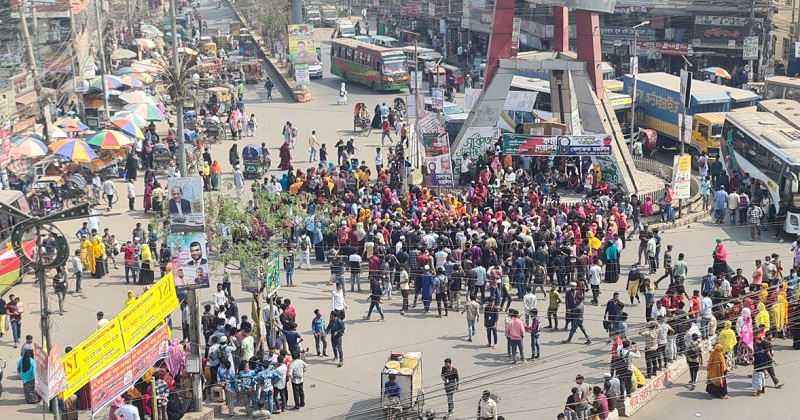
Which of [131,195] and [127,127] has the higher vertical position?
[127,127]

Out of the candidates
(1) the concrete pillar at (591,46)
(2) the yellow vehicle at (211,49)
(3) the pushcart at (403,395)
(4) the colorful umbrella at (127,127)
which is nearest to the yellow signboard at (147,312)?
(3) the pushcart at (403,395)

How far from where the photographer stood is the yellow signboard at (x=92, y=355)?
1616 cm

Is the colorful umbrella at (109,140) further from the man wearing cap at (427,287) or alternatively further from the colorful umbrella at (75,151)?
the man wearing cap at (427,287)

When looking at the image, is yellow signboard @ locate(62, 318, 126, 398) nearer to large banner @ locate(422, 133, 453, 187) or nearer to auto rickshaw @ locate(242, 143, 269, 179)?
large banner @ locate(422, 133, 453, 187)

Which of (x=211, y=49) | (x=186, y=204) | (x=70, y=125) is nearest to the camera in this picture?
(x=186, y=204)

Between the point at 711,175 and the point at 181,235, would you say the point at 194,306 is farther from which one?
the point at 711,175

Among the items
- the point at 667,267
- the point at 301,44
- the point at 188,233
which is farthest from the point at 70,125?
the point at 667,267

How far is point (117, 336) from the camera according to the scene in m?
16.8

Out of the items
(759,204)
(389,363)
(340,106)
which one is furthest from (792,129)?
(340,106)

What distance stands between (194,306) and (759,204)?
Result: 1761 cm

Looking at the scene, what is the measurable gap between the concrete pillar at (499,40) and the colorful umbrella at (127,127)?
11.4 m

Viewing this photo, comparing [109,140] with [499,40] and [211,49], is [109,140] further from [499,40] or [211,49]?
[211,49]

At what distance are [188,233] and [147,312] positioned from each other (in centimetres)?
335

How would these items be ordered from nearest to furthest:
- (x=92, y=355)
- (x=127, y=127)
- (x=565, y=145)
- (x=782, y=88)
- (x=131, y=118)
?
(x=92, y=355) → (x=565, y=145) → (x=127, y=127) → (x=131, y=118) → (x=782, y=88)
